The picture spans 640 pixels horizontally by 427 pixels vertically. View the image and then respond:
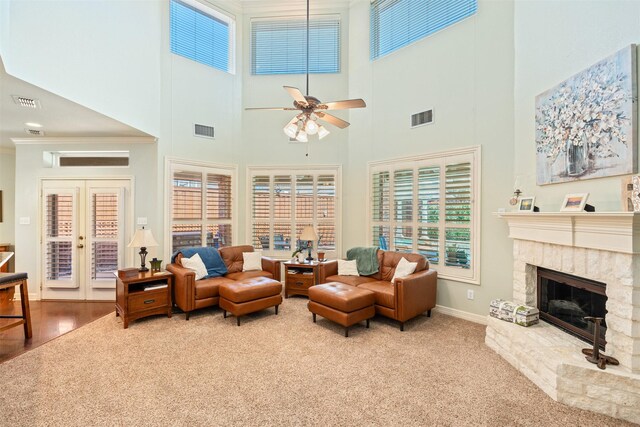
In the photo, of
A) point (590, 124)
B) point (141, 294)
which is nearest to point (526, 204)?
point (590, 124)

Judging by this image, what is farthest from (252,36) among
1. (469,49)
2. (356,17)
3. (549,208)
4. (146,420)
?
(146,420)

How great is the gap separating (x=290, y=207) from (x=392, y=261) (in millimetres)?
2202

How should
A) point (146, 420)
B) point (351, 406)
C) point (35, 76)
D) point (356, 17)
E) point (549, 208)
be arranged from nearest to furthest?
point (146, 420) < point (351, 406) < point (35, 76) < point (549, 208) < point (356, 17)

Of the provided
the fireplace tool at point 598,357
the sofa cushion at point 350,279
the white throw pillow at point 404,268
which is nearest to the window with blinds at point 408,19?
the white throw pillow at point 404,268

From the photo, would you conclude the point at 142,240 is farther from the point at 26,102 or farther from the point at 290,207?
the point at 290,207

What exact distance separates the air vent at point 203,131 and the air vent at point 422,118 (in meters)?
3.50

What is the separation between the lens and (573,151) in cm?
272

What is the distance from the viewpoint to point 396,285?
352 cm

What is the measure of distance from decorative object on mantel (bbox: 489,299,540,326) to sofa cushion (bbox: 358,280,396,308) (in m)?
1.10

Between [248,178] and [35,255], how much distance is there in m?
3.56

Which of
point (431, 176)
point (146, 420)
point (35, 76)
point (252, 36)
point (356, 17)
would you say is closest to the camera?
point (146, 420)

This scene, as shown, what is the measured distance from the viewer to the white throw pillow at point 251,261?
4.89 metres

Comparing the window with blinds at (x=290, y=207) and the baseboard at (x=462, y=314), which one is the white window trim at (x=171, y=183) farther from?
the baseboard at (x=462, y=314)

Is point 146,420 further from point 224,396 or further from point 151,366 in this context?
point 151,366
